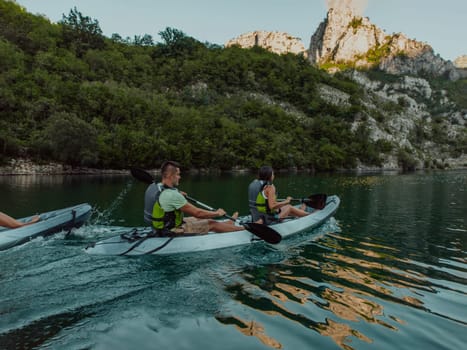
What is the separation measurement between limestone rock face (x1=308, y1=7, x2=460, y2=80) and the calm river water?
6943 inches

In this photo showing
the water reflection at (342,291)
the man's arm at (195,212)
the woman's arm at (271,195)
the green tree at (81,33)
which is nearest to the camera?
the water reflection at (342,291)

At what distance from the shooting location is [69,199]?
59.2ft

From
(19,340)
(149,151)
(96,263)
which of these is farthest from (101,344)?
(149,151)

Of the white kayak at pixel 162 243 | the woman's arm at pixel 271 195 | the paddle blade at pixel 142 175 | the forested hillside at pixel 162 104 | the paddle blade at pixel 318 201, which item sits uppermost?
the forested hillside at pixel 162 104

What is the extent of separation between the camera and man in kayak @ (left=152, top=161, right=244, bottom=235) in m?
7.41

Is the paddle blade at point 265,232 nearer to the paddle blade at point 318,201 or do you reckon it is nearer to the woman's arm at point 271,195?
the woman's arm at point 271,195

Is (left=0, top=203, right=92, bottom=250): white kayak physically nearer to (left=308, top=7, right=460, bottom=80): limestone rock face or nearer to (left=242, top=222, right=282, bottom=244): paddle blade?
(left=242, top=222, right=282, bottom=244): paddle blade

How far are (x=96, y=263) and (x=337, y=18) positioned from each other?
200871 mm

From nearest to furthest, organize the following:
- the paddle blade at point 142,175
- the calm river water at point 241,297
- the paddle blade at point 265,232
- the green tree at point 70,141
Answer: the calm river water at point 241,297, the paddle blade at point 265,232, the paddle blade at point 142,175, the green tree at point 70,141

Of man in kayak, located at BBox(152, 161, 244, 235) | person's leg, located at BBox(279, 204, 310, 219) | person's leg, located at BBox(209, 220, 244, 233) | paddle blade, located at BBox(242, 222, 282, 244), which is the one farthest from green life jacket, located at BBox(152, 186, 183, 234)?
person's leg, located at BBox(279, 204, 310, 219)

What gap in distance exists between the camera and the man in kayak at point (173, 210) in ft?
24.3

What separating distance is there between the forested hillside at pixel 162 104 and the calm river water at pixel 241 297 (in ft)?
131

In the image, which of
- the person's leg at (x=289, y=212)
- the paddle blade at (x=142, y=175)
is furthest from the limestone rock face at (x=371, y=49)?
the paddle blade at (x=142, y=175)

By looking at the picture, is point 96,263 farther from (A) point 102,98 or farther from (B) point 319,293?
(A) point 102,98
